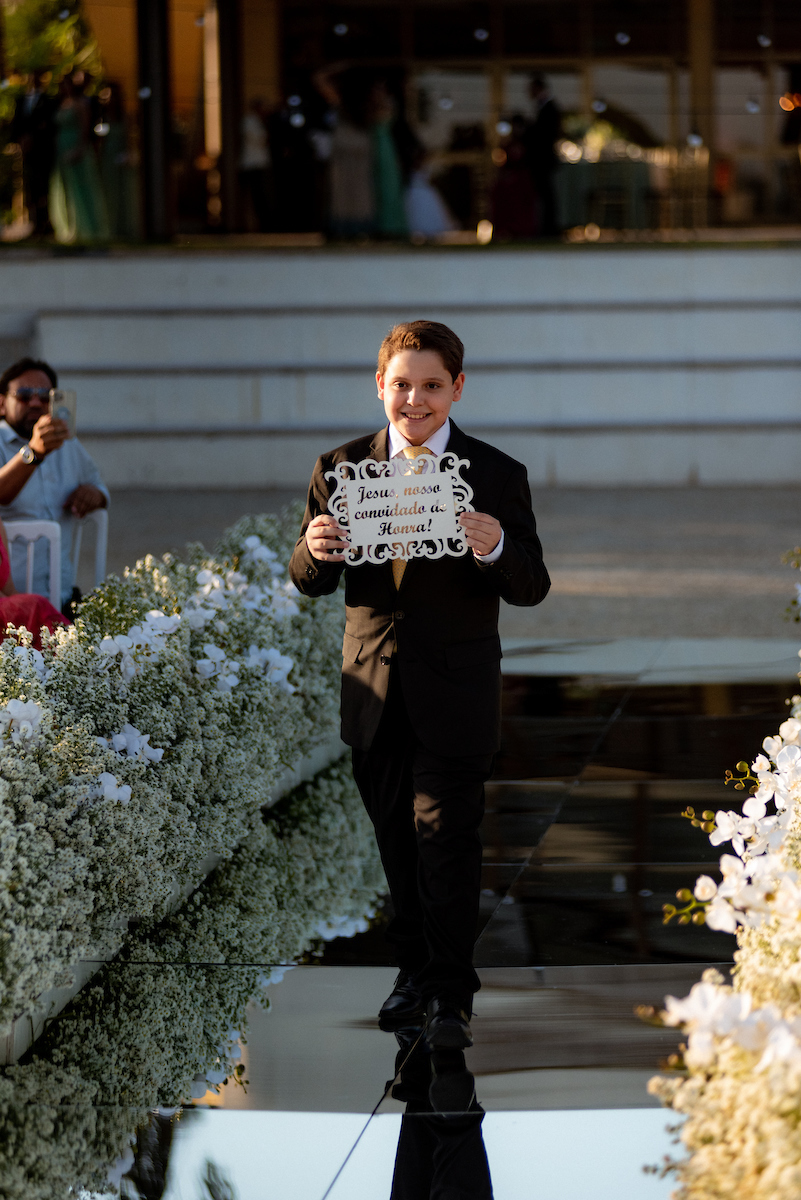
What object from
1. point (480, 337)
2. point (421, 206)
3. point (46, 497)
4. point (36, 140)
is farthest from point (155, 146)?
point (46, 497)

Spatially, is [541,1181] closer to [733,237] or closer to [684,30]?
[733,237]

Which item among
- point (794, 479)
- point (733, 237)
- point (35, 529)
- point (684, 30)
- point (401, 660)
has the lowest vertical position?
→ point (401, 660)

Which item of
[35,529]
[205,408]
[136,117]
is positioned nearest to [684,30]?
[136,117]

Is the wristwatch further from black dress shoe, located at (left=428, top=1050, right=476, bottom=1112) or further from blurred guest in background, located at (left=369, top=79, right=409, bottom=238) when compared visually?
blurred guest in background, located at (left=369, top=79, right=409, bottom=238)

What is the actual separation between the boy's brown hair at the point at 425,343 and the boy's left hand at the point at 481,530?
0.37 m

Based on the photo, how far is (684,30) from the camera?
23156mm

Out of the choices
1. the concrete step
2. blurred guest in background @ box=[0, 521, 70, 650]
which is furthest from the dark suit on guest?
the concrete step

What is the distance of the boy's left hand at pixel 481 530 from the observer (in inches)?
129

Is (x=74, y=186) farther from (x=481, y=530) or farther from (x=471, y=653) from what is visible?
(x=481, y=530)

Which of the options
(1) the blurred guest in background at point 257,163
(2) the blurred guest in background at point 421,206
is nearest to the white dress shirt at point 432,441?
(2) the blurred guest in background at point 421,206

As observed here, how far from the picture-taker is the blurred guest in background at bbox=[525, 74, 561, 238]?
17.5 metres

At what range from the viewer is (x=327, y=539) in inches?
134

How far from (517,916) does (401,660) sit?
1.30 metres

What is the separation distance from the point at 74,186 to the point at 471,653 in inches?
613
